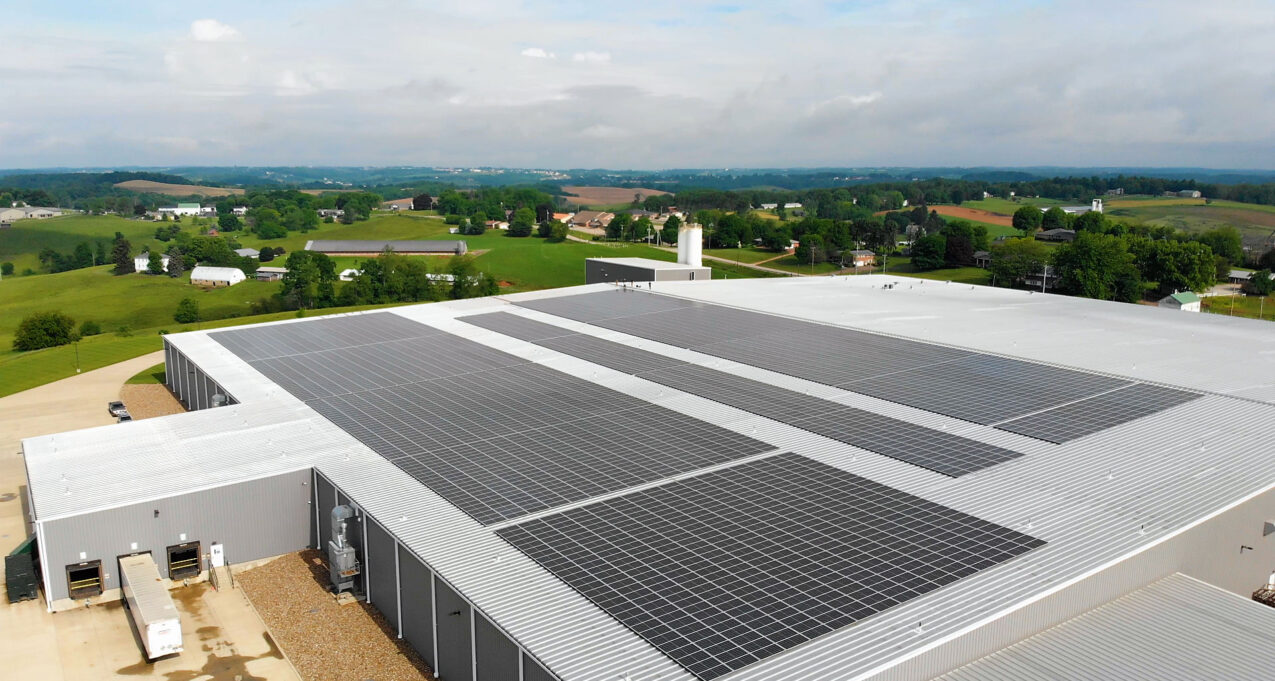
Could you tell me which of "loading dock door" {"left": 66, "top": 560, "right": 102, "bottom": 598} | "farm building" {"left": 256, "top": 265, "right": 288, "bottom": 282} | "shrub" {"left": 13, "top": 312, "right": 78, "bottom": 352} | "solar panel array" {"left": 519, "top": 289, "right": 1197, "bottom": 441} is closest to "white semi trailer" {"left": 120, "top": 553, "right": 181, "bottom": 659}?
"loading dock door" {"left": 66, "top": 560, "right": 102, "bottom": 598}

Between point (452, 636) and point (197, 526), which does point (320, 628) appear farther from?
point (197, 526)

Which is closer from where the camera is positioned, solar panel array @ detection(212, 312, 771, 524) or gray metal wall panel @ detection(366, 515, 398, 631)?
gray metal wall panel @ detection(366, 515, 398, 631)

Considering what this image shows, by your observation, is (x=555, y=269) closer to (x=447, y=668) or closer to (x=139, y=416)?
(x=139, y=416)

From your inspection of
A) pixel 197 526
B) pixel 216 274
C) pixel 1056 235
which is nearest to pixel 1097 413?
pixel 197 526

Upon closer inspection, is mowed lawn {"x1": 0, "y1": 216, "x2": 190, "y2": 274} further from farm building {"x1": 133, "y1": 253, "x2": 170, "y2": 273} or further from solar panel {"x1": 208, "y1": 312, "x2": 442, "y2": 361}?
solar panel {"x1": 208, "y1": 312, "x2": 442, "y2": 361}

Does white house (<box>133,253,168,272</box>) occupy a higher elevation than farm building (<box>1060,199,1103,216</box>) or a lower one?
lower

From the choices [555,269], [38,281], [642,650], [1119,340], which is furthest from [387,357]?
[38,281]

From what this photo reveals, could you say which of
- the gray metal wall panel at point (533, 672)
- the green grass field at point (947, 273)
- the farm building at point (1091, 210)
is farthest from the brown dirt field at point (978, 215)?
the gray metal wall panel at point (533, 672)
